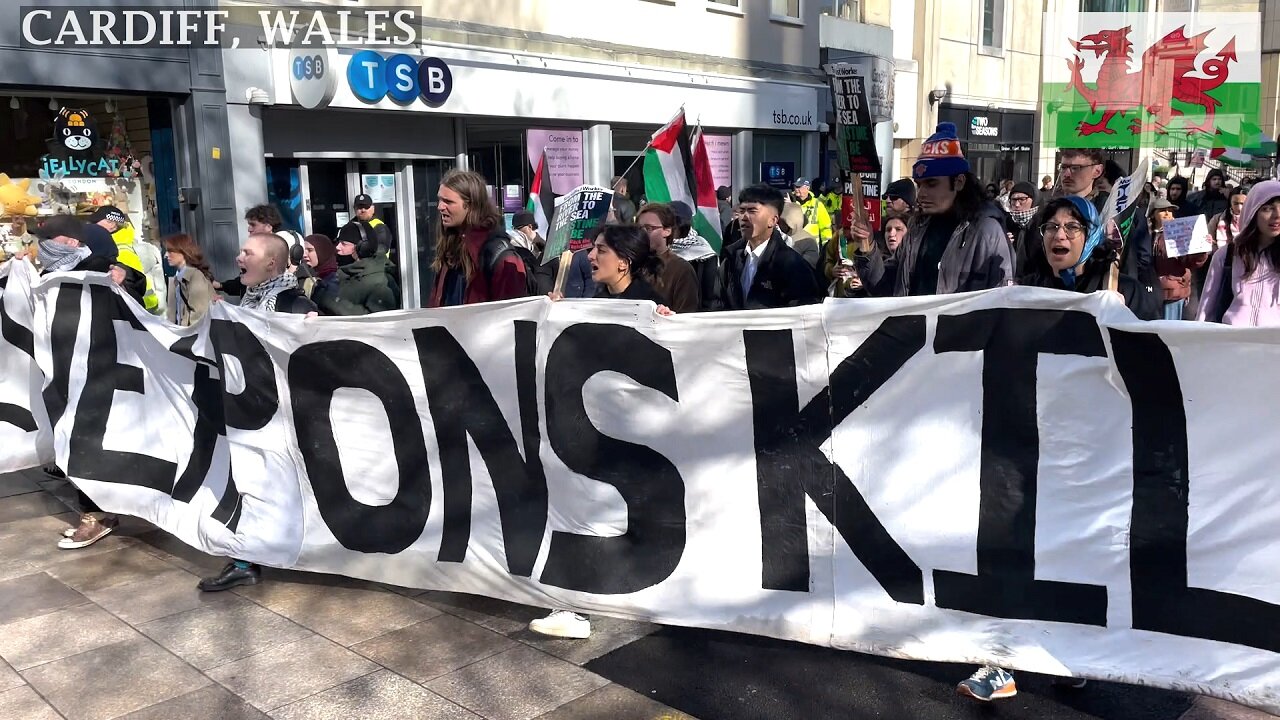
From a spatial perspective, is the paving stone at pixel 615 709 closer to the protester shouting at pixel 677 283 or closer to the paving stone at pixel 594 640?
the paving stone at pixel 594 640

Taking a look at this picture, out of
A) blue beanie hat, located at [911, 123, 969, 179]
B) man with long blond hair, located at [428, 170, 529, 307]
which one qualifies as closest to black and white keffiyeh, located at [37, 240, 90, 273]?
man with long blond hair, located at [428, 170, 529, 307]

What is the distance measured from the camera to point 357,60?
39.7 feet

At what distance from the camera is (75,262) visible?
19.9 ft

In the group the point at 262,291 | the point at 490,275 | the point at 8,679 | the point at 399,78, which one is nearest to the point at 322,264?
the point at 262,291

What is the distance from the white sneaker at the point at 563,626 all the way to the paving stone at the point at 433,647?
0.42ft

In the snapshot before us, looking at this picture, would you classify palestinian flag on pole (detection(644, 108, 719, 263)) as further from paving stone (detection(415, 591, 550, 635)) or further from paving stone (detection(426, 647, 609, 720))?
paving stone (detection(426, 647, 609, 720))

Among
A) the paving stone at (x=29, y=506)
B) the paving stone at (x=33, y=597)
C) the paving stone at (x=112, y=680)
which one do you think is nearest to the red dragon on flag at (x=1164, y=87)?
the paving stone at (x=112, y=680)

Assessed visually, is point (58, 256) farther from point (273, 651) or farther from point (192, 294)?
point (273, 651)

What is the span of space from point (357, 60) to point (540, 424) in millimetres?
9022

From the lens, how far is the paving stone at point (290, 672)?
3974mm

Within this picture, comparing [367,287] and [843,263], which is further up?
[843,263]

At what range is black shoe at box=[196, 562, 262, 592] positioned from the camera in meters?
5.05

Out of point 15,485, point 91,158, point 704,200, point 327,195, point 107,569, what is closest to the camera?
point 107,569

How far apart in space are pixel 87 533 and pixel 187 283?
67.9 inches
